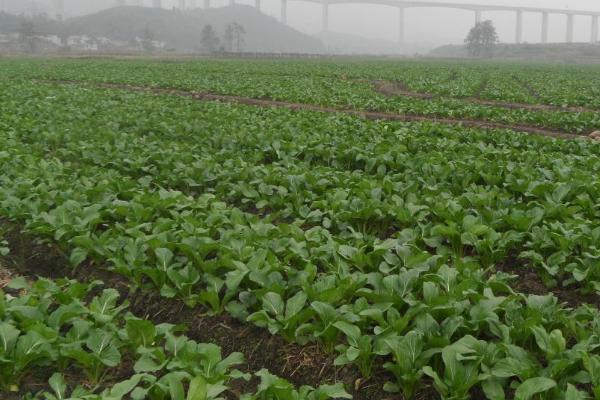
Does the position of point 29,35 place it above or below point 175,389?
above

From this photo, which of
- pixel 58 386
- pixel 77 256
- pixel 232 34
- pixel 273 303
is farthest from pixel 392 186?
pixel 232 34

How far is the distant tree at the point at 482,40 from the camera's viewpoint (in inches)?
4845

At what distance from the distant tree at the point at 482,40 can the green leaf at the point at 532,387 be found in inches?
5218

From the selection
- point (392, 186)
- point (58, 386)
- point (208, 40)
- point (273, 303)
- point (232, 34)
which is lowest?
point (58, 386)

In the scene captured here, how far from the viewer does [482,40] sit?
4862 inches

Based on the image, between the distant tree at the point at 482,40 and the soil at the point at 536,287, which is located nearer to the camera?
the soil at the point at 536,287

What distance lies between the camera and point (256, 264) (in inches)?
168

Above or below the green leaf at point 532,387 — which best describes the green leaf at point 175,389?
below

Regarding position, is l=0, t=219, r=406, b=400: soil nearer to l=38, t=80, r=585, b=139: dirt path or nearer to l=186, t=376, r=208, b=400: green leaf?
l=186, t=376, r=208, b=400: green leaf

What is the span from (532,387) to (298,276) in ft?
6.14

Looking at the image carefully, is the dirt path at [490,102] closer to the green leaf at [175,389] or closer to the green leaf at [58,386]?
the green leaf at [175,389]

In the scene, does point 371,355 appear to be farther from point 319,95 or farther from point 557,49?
point 557,49

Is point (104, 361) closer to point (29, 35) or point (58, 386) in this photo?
point (58, 386)

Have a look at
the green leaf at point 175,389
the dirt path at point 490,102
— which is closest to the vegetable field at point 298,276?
the green leaf at point 175,389
